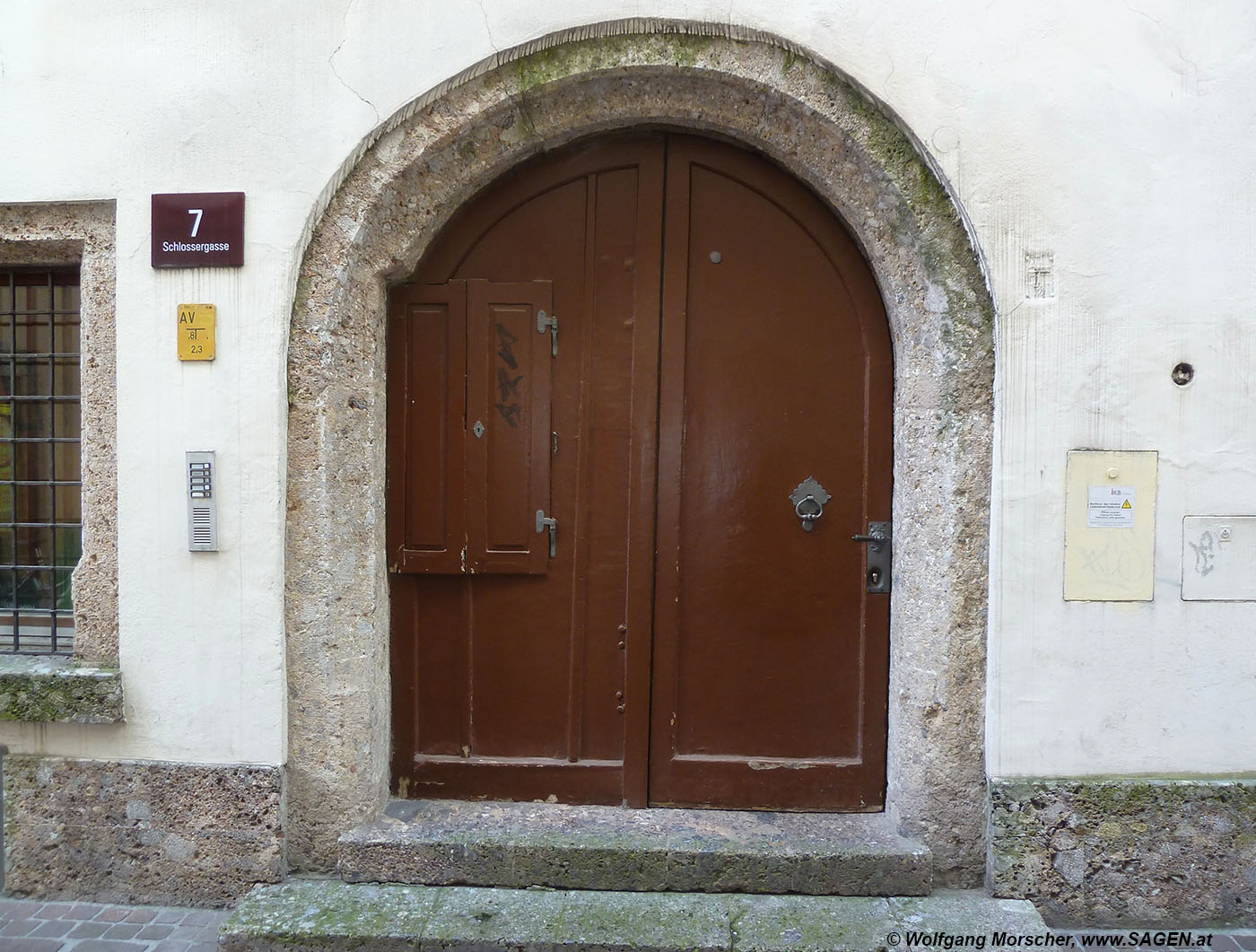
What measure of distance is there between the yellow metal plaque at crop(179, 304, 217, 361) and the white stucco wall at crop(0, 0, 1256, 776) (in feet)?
0.15

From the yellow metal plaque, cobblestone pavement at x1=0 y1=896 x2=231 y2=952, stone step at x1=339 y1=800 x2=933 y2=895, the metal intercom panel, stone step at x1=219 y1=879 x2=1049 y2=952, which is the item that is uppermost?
the yellow metal plaque

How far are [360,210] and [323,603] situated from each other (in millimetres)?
1453

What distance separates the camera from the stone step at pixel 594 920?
2.52 meters

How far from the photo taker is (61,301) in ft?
10.3

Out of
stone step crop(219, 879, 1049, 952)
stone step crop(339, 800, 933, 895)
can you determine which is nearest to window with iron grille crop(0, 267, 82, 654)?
stone step crop(219, 879, 1049, 952)

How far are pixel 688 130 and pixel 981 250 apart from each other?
119cm

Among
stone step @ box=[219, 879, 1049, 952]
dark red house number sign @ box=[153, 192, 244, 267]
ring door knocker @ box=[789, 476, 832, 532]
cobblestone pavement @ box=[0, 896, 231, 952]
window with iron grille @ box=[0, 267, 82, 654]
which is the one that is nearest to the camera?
stone step @ box=[219, 879, 1049, 952]

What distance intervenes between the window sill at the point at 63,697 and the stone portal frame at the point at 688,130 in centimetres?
65

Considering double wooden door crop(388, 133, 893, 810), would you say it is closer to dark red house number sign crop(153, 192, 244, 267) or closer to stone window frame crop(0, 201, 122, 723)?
dark red house number sign crop(153, 192, 244, 267)

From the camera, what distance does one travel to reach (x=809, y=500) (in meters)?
3.01

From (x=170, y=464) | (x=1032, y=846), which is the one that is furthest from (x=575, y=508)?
(x=1032, y=846)

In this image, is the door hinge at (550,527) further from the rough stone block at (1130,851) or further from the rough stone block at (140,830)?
the rough stone block at (1130,851)

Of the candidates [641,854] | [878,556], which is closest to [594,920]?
[641,854]

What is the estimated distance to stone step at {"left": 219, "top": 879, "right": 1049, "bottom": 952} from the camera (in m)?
2.52
